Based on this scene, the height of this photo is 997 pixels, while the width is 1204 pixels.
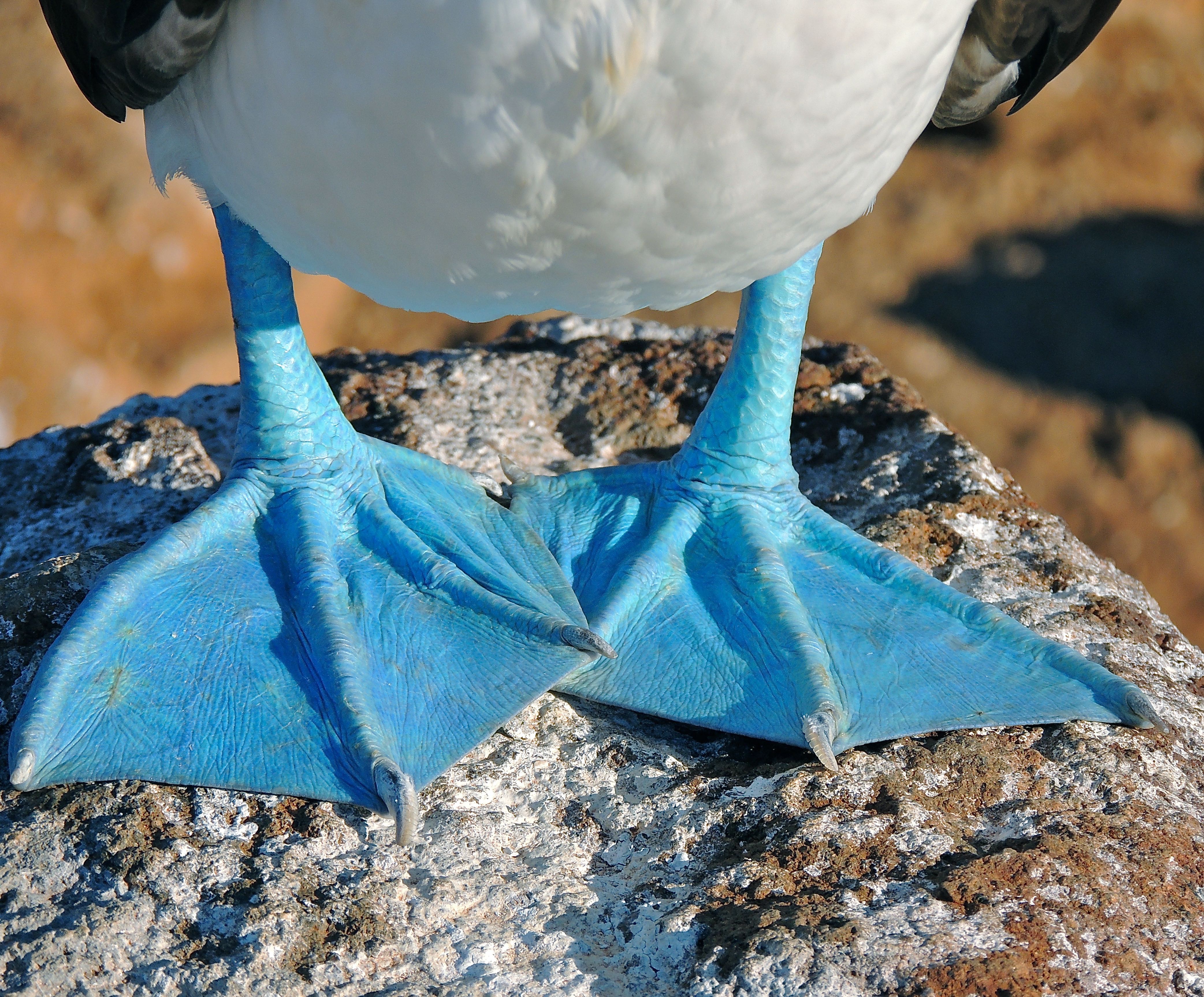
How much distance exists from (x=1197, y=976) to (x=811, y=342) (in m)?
1.77

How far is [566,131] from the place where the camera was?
1.30 m

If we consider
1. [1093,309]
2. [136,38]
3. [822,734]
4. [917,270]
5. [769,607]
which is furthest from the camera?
[917,270]

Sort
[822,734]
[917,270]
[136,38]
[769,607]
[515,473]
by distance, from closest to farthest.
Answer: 1. [136,38]
2. [822,734]
3. [769,607]
4. [515,473]
5. [917,270]

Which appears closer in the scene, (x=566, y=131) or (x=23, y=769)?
(x=566, y=131)

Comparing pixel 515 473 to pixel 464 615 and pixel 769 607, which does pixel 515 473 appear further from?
pixel 769 607

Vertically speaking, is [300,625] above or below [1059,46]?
below

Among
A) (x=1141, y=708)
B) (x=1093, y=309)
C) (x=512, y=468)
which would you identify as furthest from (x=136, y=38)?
(x=1093, y=309)

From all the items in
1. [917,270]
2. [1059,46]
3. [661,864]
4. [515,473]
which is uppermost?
[917,270]

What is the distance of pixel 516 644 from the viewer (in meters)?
1.75

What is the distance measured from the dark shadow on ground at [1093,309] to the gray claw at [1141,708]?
13.9 ft

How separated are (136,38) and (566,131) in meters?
0.58

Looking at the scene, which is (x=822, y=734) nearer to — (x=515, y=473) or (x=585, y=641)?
(x=585, y=641)

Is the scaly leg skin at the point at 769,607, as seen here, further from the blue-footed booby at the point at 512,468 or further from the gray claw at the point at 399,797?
the gray claw at the point at 399,797

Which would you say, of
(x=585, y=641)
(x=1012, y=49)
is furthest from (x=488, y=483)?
(x=1012, y=49)
